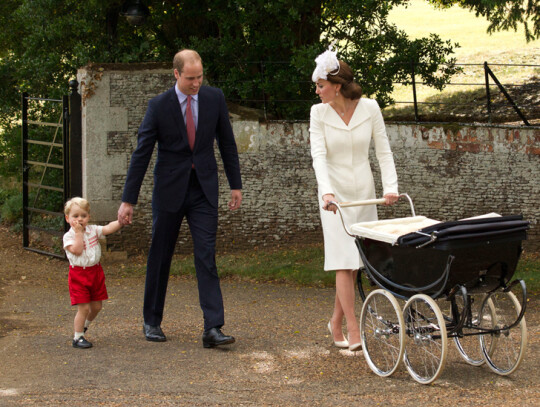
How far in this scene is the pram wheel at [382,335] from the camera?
5.51 m

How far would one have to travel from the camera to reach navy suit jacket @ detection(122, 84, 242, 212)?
256 inches

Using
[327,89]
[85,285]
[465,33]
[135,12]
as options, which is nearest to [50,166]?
[135,12]

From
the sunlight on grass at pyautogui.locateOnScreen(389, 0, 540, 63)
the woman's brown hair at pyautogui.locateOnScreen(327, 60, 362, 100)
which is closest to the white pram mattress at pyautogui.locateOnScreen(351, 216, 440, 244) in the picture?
the woman's brown hair at pyautogui.locateOnScreen(327, 60, 362, 100)

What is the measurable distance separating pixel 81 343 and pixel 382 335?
2.48m

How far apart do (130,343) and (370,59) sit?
21.4 ft

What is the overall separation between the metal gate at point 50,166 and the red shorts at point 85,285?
4.50 m

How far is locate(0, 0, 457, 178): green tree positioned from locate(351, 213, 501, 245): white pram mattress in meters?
5.72

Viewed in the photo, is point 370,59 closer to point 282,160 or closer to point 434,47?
point 434,47

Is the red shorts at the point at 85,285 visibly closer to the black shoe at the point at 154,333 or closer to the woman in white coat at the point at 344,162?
the black shoe at the point at 154,333

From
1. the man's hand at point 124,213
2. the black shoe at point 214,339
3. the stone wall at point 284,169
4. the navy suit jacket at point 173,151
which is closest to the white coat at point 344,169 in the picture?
the navy suit jacket at point 173,151

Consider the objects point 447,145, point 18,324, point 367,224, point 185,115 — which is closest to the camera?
A: point 367,224

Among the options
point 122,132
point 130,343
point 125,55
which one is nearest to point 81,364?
point 130,343

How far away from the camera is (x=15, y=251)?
12047 millimetres

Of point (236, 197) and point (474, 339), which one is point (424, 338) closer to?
point (474, 339)
